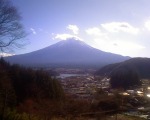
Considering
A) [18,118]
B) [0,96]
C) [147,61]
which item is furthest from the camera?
[147,61]

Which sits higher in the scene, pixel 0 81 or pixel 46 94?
pixel 0 81

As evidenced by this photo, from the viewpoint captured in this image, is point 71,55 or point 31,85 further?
point 71,55

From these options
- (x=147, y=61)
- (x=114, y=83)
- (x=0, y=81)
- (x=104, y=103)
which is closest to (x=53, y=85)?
(x=104, y=103)

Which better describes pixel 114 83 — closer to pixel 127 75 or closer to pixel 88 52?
pixel 127 75

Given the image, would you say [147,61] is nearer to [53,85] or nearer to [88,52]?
[53,85]

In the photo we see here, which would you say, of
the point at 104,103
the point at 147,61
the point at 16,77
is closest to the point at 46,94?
the point at 16,77

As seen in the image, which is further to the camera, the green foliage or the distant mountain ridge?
the distant mountain ridge

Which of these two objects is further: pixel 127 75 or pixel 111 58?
pixel 111 58

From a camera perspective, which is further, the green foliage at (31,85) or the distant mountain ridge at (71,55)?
the distant mountain ridge at (71,55)

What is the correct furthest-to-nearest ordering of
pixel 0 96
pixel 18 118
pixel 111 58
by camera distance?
pixel 111 58, pixel 0 96, pixel 18 118
